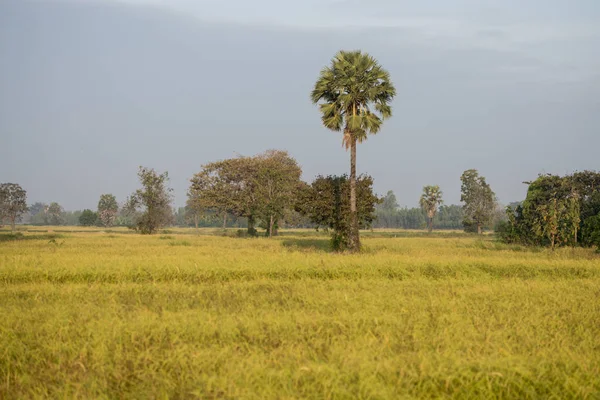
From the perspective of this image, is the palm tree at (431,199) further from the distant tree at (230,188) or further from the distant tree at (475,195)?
the distant tree at (230,188)

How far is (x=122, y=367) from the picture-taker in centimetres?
716

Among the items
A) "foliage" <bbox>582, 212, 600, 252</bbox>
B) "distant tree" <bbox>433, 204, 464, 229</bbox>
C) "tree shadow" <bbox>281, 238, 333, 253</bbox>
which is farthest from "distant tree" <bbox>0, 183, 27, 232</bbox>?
"distant tree" <bbox>433, 204, 464, 229</bbox>

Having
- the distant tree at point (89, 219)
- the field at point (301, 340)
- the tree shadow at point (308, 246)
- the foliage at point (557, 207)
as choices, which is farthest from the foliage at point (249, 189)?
the distant tree at point (89, 219)

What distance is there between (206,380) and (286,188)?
5446 cm

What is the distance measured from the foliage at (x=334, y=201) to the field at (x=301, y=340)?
735 inches

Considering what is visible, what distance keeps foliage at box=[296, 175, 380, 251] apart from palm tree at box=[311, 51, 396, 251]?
12.2ft

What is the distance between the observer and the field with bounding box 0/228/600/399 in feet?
21.0

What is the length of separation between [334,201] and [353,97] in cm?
761

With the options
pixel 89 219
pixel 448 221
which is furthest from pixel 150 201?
pixel 448 221

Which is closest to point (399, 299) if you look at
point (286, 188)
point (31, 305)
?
point (31, 305)

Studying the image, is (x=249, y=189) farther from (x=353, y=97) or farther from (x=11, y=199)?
(x=11, y=199)

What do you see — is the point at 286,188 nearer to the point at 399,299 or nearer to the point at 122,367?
the point at 399,299

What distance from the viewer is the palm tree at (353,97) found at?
1207 inches

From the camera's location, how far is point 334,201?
3506cm
